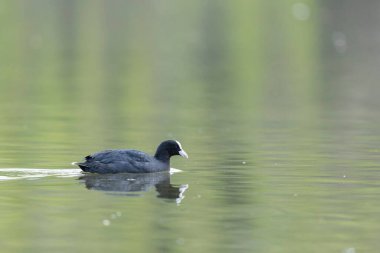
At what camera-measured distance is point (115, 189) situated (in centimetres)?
1848

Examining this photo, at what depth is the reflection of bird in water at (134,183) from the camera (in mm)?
18281

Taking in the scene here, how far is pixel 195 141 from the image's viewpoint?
971 inches

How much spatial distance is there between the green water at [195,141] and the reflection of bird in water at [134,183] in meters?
0.03

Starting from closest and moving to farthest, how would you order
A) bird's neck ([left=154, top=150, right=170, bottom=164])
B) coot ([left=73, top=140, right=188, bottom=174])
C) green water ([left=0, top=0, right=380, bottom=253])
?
green water ([left=0, top=0, right=380, bottom=253])
coot ([left=73, top=140, right=188, bottom=174])
bird's neck ([left=154, top=150, right=170, bottom=164])

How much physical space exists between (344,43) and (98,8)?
32.4 metres

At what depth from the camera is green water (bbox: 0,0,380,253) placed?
1524 centimetres

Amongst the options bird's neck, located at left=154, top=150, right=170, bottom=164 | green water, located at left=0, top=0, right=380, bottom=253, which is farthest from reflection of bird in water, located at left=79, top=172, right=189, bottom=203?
bird's neck, located at left=154, top=150, right=170, bottom=164

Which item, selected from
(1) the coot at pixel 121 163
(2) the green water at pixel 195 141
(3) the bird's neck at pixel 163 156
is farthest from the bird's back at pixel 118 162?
(3) the bird's neck at pixel 163 156

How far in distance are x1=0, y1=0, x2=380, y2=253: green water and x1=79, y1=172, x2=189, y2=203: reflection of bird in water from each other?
34 mm

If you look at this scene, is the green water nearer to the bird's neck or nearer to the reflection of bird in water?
the reflection of bird in water

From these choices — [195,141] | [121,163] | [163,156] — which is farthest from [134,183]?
[195,141]

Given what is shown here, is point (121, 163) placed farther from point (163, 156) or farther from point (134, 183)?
point (163, 156)

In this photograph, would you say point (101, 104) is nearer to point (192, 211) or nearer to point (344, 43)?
point (192, 211)

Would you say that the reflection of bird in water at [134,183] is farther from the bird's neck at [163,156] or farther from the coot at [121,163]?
the bird's neck at [163,156]
